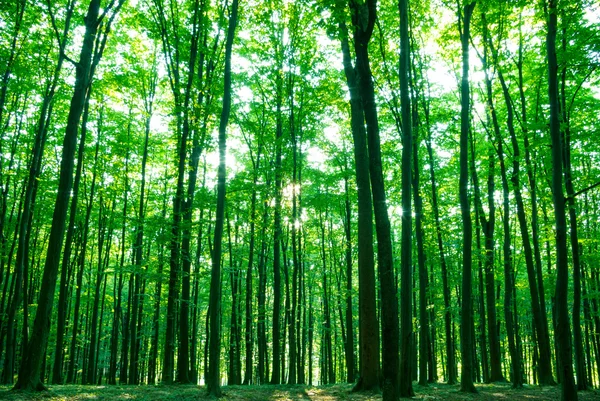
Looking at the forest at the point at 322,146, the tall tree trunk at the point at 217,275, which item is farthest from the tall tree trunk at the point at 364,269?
the tall tree trunk at the point at 217,275

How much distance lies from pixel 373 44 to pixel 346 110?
4.06 metres

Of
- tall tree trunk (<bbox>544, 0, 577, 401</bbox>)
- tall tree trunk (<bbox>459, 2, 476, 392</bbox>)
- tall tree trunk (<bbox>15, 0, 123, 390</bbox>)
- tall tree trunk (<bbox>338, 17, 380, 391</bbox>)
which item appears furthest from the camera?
tall tree trunk (<bbox>459, 2, 476, 392</bbox>)

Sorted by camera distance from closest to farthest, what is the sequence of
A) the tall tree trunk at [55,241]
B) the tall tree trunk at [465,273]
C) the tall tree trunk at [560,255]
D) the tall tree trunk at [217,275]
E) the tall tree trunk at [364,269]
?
the tall tree trunk at [560,255]
the tall tree trunk at [55,241]
the tall tree trunk at [217,275]
the tall tree trunk at [364,269]
the tall tree trunk at [465,273]

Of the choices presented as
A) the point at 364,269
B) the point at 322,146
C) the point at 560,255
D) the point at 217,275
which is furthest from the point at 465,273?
the point at 322,146

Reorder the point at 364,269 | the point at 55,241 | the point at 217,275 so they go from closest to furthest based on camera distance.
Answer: the point at 55,241
the point at 217,275
the point at 364,269

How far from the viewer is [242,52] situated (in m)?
18.8

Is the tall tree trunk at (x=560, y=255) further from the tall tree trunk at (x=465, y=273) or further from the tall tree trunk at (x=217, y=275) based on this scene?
the tall tree trunk at (x=217, y=275)

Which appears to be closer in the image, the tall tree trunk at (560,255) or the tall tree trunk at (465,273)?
the tall tree trunk at (560,255)

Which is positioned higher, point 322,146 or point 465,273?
point 322,146

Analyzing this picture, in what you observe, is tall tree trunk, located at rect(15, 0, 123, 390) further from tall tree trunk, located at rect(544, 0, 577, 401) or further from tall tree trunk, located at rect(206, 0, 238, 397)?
tall tree trunk, located at rect(544, 0, 577, 401)

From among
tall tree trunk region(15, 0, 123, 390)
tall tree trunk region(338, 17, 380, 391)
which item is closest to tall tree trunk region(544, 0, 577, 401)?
tall tree trunk region(338, 17, 380, 391)

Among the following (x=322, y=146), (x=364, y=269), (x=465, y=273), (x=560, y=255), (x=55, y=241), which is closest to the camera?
(x=560, y=255)

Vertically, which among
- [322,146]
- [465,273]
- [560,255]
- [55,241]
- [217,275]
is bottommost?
[217,275]

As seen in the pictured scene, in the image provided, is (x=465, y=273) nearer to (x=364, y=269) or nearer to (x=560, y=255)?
(x=364, y=269)
